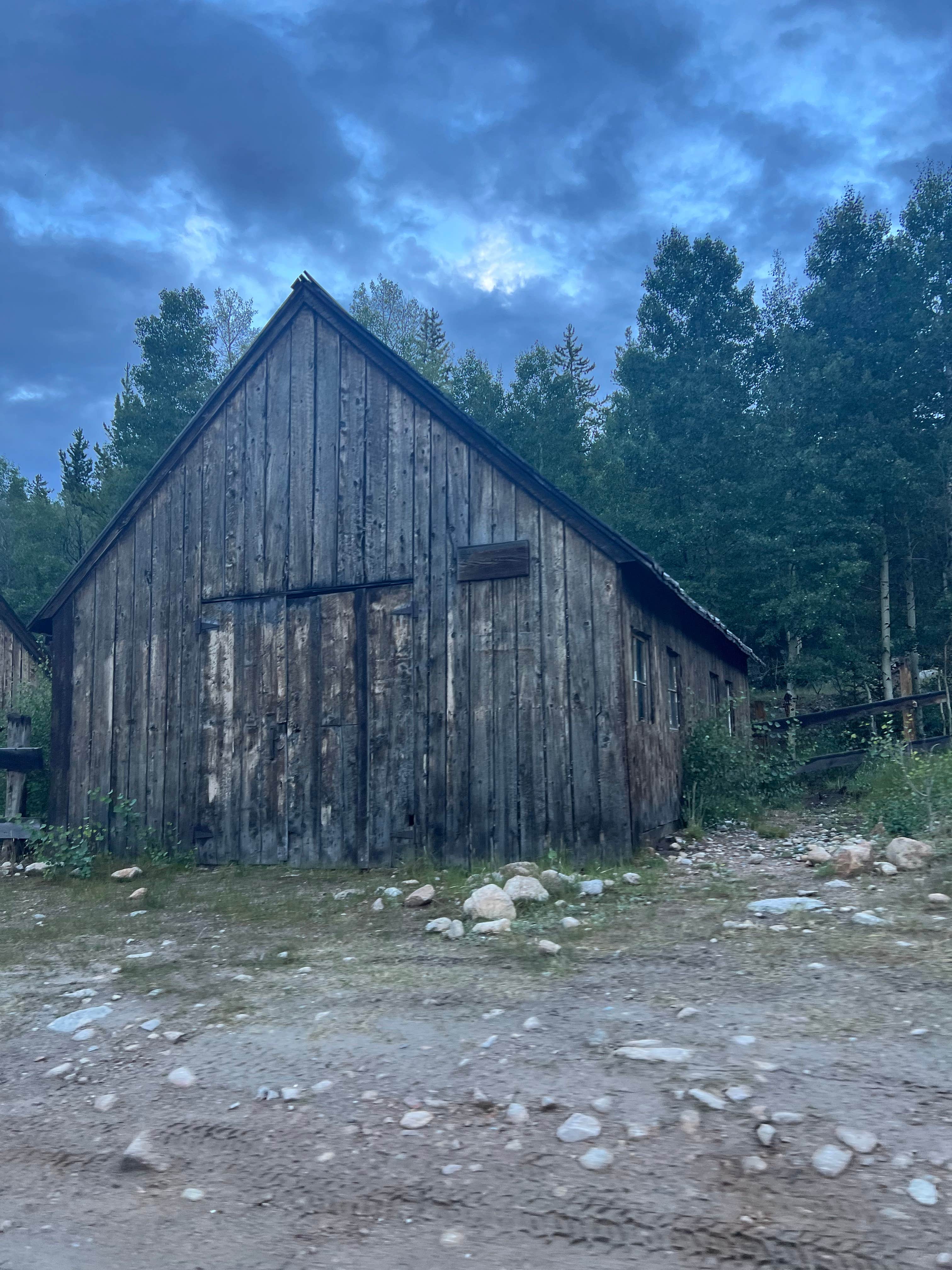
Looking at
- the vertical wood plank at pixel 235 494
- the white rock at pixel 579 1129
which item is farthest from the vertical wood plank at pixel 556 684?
the white rock at pixel 579 1129

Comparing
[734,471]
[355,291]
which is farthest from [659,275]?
[355,291]

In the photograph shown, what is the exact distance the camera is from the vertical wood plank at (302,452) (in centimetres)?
1031

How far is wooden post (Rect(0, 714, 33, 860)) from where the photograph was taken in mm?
10688

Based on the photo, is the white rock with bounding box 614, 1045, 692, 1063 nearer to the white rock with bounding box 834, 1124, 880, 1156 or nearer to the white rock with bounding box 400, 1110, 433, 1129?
the white rock with bounding box 834, 1124, 880, 1156

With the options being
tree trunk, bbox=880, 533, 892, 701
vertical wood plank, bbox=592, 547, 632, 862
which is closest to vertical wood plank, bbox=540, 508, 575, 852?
vertical wood plank, bbox=592, 547, 632, 862

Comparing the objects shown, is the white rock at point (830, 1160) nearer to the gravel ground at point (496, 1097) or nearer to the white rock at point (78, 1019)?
the gravel ground at point (496, 1097)

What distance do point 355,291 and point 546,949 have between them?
113 feet

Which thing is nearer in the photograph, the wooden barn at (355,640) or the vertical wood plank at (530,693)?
the vertical wood plank at (530,693)

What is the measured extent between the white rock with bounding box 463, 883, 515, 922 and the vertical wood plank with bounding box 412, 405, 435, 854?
2.93m

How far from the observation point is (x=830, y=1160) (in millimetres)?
2676

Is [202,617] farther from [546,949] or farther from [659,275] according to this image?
[659,275]

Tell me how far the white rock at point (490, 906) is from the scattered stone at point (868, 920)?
2176 mm

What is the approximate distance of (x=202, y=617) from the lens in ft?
35.2

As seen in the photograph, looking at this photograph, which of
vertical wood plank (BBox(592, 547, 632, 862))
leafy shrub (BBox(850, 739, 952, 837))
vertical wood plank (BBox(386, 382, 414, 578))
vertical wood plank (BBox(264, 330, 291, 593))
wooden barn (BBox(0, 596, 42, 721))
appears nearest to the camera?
leafy shrub (BBox(850, 739, 952, 837))
